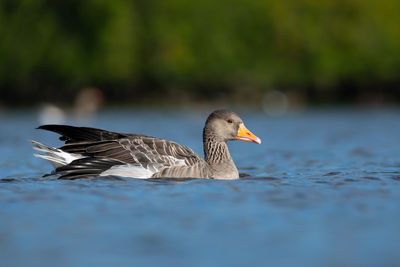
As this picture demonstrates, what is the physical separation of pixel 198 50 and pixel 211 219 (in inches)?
1843

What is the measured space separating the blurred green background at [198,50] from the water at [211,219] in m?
38.7

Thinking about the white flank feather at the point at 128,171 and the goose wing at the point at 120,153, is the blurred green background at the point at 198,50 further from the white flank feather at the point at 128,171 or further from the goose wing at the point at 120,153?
the white flank feather at the point at 128,171

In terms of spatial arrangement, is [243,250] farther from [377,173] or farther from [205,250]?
[377,173]

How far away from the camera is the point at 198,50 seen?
5428 centimetres

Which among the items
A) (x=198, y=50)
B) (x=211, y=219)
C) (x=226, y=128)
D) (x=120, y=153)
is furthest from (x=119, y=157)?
(x=198, y=50)

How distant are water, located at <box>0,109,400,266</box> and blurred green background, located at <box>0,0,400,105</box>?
127ft

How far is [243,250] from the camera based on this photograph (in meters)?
6.70

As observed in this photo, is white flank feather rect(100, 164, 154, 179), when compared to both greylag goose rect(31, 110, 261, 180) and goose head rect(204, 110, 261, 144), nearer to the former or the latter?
greylag goose rect(31, 110, 261, 180)

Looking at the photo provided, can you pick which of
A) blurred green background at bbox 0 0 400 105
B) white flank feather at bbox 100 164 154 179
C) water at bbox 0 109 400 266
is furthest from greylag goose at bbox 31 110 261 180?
blurred green background at bbox 0 0 400 105

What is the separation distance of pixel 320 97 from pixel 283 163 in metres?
44.6

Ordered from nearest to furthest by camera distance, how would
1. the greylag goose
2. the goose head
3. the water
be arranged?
1. the water
2. the greylag goose
3. the goose head

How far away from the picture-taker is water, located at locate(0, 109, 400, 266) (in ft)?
21.3

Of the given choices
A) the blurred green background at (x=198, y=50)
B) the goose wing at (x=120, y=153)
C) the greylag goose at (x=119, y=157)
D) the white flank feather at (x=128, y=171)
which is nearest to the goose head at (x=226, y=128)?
the greylag goose at (x=119, y=157)

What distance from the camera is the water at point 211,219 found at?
6.50 meters
